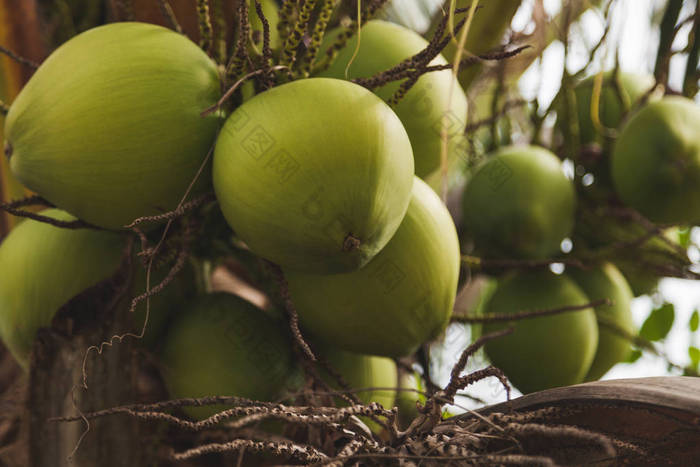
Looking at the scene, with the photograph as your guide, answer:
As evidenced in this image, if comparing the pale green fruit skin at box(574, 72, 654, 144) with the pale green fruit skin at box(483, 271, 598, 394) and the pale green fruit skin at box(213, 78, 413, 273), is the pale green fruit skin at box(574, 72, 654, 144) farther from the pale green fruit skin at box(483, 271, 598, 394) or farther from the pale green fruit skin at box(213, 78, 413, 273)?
the pale green fruit skin at box(213, 78, 413, 273)

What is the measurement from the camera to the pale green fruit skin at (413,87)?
0.77 meters

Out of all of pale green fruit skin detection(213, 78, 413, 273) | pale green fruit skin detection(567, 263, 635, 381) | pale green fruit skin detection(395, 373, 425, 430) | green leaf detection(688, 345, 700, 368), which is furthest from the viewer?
green leaf detection(688, 345, 700, 368)

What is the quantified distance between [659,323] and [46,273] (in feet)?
4.33

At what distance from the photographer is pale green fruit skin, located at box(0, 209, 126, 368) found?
0.77 m

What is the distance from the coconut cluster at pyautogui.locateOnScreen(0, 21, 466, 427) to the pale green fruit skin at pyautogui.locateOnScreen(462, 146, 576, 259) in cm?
32

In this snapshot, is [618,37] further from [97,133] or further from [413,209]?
[97,133]

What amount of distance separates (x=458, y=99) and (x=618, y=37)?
0.36 meters

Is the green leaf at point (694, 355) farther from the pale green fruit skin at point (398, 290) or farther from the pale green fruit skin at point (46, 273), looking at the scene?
the pale green fruit skin at point (46, 273)

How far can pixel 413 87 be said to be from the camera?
0.77 m

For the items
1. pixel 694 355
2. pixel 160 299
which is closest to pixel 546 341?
pixel 160 299

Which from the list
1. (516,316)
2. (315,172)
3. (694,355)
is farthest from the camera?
(694,355)

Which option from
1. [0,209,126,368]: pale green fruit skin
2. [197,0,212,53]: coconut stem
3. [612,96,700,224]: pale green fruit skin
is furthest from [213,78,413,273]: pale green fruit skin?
[612,96,700,224]: pale green fruit skin

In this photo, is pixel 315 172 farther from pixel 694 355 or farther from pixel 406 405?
pixel 694 355

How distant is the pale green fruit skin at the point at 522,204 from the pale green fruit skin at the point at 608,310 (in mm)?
82
